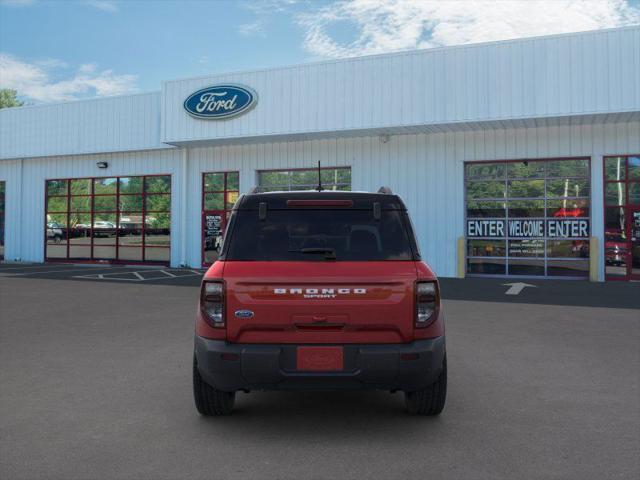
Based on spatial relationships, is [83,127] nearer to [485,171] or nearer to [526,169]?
[485,171]

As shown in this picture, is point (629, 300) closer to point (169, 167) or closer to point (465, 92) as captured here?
point (465, 92)

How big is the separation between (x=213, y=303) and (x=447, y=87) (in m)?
14.5

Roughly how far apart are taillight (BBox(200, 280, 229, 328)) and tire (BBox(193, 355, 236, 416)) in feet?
1.86

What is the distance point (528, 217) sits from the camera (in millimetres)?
18062

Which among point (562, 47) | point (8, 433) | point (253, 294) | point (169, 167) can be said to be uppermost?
point (562, 47)

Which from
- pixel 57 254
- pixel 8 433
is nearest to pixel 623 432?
pixel 8 433

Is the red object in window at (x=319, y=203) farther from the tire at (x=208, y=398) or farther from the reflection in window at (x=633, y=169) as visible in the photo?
the reflection in window at (x=633, y=169)

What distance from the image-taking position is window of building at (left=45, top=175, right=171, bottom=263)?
904 inches

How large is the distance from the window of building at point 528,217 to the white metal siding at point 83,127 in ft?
40.5

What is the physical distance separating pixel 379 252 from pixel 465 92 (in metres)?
13.8

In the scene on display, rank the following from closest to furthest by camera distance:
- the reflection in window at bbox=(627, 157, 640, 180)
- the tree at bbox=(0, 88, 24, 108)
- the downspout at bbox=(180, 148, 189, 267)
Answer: the reflection in window at bbox=(627, 157, 640, 180) < the downspout at bbox=(180, 148, 189, 267) < the tree at bbox=(0, 88, 24, 108)

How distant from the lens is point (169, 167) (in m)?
22.8

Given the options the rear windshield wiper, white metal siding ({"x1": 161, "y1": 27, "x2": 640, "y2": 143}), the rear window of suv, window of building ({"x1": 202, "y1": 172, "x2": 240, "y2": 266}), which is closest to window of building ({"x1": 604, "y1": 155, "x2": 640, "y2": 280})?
white metal siding ({"x1": 161, "y1": 27, "x2": 640, "y2": 143})

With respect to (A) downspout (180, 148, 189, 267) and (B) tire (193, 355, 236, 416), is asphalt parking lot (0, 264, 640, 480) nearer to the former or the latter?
(B) tire (193, 355, 236, 416)
